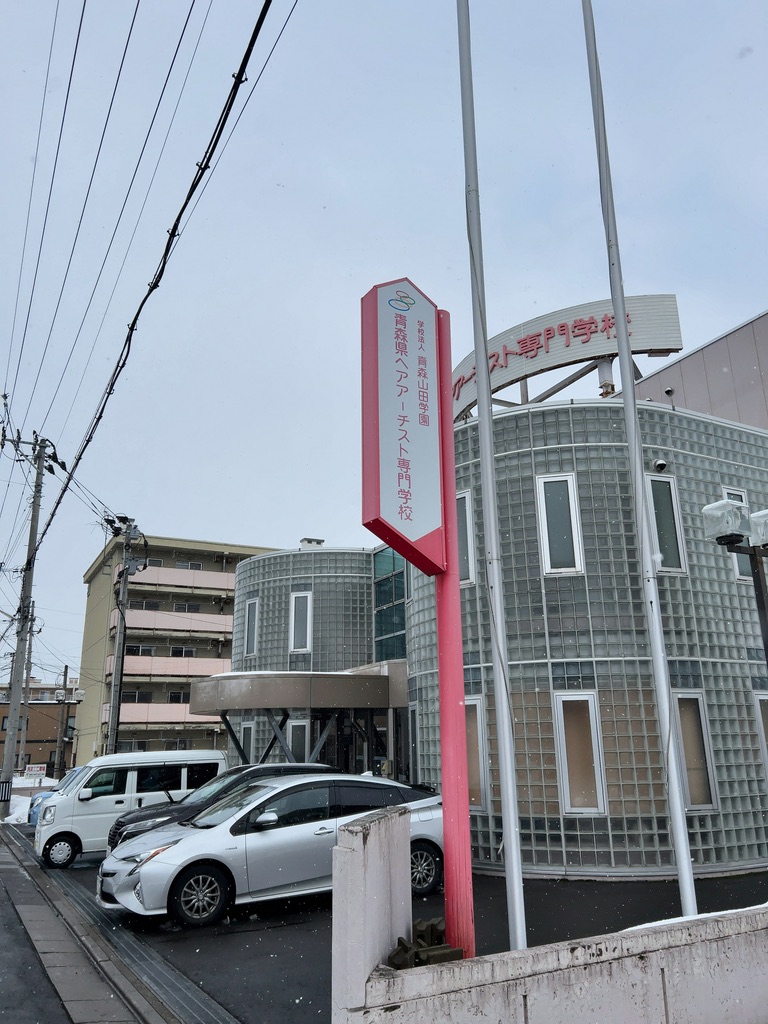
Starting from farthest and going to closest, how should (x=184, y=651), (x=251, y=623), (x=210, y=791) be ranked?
1. (x=184, y=651)
2. (x=251, y=623)
3. (x=210, y=791)

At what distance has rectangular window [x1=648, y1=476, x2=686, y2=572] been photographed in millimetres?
11016

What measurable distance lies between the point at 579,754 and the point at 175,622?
3469 cm

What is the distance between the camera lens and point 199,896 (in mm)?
8195

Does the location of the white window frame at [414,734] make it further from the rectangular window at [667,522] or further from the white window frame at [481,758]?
the rectangular window at [667,522]

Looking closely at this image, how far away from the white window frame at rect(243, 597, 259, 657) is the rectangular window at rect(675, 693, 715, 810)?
14.1 meters

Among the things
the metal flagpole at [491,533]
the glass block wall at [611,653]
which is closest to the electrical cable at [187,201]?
the metal flagpole at [491,533]

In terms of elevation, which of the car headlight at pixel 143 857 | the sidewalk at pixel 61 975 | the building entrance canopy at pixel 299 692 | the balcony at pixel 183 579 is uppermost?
the balcony at pixel 183 579

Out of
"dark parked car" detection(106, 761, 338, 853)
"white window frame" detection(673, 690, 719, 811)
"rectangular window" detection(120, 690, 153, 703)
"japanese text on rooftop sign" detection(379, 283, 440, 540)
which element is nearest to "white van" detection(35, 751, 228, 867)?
"dark parked car" detection(106, 761, 338, 853)

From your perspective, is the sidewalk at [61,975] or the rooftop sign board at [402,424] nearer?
the rooftop sign board at [402,424]

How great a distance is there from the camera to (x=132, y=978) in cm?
649

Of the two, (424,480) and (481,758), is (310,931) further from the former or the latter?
(424,480)

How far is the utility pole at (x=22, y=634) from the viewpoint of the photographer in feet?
78.3

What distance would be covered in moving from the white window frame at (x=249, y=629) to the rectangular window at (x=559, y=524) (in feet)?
43.2

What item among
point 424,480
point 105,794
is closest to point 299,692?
point 105,794
